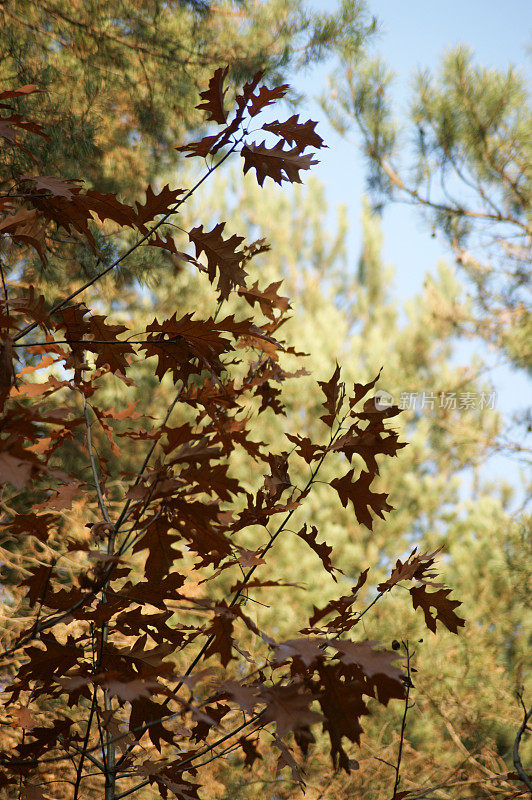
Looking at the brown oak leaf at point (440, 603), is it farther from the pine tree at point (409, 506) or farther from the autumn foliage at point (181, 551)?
the pine tree at point (409, 506)

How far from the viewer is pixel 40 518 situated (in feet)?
3.02

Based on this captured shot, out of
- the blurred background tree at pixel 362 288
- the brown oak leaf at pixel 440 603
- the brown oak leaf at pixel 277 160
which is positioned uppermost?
the blurred background tree at pixel 362 288

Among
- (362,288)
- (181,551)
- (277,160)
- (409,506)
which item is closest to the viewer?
(181,551)

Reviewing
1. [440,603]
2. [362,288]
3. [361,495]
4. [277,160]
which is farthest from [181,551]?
[362,288]

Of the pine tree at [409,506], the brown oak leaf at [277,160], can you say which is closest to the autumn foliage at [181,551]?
the brown oak leaf at [277,160]

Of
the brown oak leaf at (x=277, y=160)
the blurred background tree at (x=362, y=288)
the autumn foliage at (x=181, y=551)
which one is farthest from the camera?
the blurred background tree at (x=362, y=288)

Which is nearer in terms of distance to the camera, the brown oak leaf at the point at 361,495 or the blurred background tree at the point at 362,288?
the brown oak leaf at the point at 361,495

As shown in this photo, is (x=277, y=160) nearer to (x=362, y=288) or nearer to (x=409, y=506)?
(x=409, y=506)

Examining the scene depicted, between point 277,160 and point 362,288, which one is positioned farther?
point 362,288

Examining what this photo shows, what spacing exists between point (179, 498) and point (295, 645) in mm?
227

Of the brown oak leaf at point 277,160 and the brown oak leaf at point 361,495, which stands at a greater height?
the brown oak leaf at point 277,160

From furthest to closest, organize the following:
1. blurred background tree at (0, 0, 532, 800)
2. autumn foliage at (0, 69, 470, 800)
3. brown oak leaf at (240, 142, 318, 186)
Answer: blurred background tree at (0, 0, 532, 800), brown oak leaf at (240, 142, 318, 186), autumn foliage at (0, 69, 470, 800)

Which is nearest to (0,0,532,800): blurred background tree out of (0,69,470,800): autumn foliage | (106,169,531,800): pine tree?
(106,169,531,800): pine tree

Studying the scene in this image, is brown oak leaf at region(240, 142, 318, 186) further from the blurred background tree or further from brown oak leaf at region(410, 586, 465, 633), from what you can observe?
the blurred background tree
